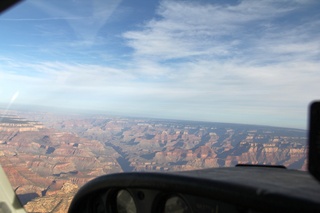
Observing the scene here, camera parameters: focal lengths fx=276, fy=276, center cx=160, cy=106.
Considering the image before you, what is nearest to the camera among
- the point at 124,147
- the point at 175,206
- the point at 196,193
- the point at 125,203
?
the point at 196,193

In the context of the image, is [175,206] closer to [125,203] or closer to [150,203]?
[150,203]

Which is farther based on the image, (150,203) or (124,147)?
(124,147)

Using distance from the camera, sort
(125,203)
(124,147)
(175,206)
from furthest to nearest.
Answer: (124,147) < (125,203) < (175,206)

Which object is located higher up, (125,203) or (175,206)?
(175,206)

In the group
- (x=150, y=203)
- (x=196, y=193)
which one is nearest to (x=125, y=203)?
(x=150, y=203)

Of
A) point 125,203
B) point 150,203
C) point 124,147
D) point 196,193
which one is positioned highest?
point 196,193

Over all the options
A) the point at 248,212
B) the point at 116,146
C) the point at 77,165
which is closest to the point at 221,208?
the point at 248,212

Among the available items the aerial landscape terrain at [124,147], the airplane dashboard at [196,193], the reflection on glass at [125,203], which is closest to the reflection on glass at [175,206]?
the airplane dashboard at [196,193]

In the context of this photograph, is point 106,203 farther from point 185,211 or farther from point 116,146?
point 116,146
